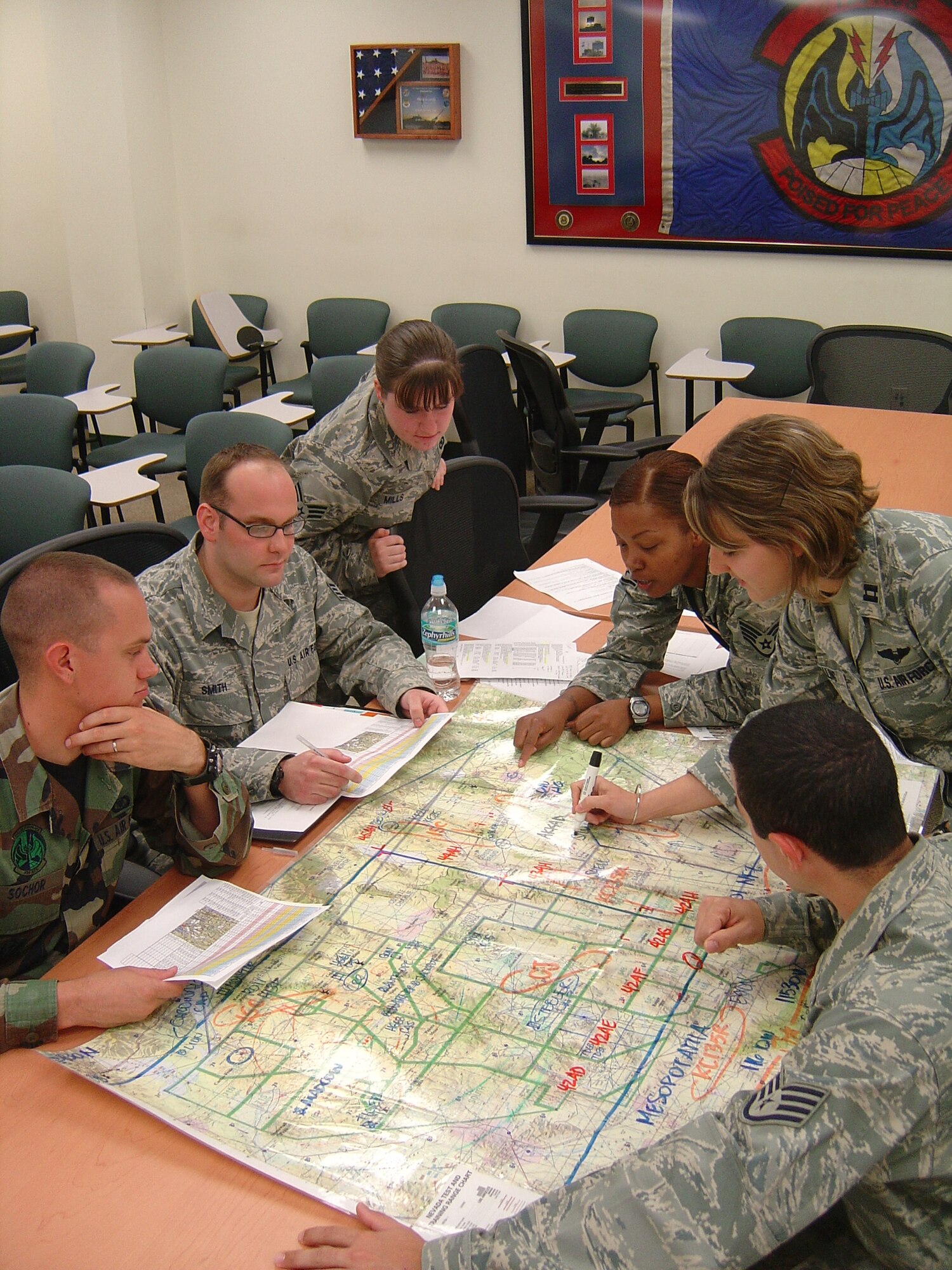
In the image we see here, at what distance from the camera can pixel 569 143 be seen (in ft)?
18.1

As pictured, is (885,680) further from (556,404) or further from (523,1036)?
(556,404)

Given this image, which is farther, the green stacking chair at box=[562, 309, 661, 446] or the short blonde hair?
the green stacking chair at box=[562, 309, 661, 446]

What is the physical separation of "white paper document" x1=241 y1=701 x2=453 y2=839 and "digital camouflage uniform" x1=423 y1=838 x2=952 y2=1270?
0.82 m

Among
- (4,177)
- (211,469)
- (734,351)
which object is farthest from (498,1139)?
(4,177)

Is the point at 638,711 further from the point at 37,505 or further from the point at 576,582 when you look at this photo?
the point at 37,505

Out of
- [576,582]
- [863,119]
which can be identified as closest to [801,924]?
[576,582]

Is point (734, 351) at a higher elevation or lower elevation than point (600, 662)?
higher

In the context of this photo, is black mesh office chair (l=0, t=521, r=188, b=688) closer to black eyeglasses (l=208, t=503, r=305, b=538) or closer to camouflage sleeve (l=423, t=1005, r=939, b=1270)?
Result: black eyeglasses (l=208, t=503, r=305, b=538)

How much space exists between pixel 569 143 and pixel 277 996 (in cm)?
512

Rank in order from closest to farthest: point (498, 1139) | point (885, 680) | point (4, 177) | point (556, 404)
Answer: point (498, 1139)
point (885, 680)
point (556, 404)
point (4, 177)

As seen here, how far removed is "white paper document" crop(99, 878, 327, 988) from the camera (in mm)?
1426

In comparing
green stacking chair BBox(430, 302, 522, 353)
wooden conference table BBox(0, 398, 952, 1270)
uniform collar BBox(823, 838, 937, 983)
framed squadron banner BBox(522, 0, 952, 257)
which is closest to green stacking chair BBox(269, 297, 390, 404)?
green stacking chair BBox(430, 302, 522, 353)

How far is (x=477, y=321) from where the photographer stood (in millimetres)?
5895

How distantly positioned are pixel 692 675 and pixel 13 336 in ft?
18.8
